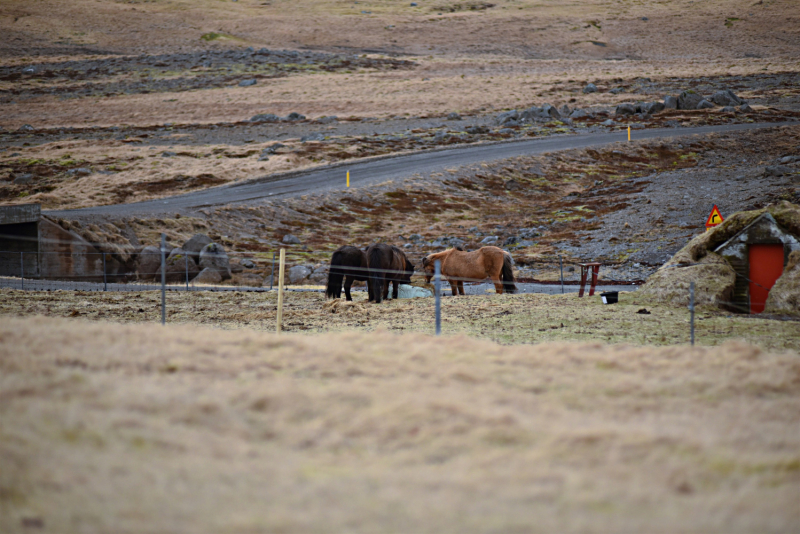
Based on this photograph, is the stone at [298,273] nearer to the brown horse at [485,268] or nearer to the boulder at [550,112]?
the brown horse at [485,268]

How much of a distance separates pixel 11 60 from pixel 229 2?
173ft

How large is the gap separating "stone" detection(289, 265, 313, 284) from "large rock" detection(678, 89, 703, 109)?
5198 centimetres

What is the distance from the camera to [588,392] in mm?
6559

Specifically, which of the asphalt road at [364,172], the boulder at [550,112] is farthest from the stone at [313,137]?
the boulder at [550,112]

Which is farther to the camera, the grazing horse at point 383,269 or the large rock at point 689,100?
the large rock at point 689,100

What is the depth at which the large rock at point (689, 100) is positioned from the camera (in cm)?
6638

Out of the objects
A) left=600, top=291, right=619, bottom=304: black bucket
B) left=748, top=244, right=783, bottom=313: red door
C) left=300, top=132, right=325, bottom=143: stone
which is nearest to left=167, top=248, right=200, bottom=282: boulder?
left=600, top=291, right=619, bottom=304: black bucket

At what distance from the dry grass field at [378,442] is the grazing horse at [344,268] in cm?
A: 1186

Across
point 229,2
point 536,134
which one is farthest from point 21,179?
point 229,2

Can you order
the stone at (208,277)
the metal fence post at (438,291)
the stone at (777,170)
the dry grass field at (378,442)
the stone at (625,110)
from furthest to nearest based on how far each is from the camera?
the stone at (625,110), the stone at (777,170), the stone at (208,277), the metal fence post at (438,291), the dry grass field at (378,442)

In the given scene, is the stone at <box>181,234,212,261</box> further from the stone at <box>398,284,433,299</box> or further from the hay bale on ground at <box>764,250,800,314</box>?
the hay bale on ground at <box>764,250,800,314</box>

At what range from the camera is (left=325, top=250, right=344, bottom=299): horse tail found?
19497mm

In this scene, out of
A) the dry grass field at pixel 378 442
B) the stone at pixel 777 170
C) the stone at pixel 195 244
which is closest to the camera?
the dry grass field at pixel 378 442

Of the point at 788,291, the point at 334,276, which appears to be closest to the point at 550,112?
the point at 334,276
